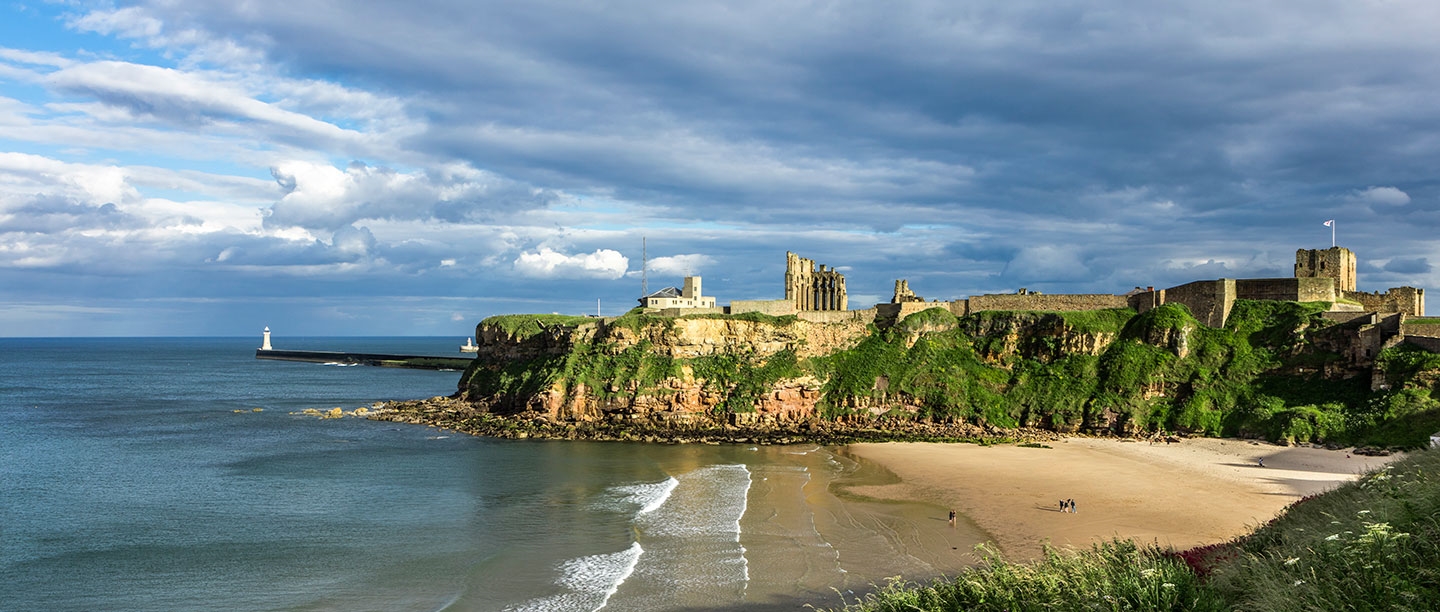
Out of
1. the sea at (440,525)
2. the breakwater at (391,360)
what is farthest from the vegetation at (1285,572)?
the breakwater at (391,360)

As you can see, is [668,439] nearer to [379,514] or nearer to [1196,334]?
[379,514]

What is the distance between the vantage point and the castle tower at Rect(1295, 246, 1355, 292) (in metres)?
66.2

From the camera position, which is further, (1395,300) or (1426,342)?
(1395,300)

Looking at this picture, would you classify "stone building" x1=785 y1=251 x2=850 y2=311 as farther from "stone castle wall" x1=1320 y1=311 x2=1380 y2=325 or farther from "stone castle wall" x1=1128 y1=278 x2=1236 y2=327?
"stone castle wall" x1=1320 y1=311 x2=1380 y2=325

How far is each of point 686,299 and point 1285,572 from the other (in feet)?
239

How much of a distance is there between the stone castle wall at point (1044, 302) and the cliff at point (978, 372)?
9.53 ft

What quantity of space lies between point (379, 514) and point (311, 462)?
17233 millimetres

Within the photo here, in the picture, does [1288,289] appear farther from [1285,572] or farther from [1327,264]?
[1285,572]

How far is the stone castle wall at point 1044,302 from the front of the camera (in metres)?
73.1

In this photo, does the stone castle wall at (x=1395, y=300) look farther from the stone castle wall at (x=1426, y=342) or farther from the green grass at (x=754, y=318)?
the green grass at (x=754, y=318)

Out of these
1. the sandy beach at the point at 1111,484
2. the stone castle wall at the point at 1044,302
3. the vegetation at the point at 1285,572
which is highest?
the stone castle wall at the point at 1044,302

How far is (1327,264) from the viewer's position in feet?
218

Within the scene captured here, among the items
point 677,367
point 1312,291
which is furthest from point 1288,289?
point 677,367

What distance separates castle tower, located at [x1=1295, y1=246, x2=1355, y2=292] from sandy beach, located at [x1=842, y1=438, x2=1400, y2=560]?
71.8 ft
